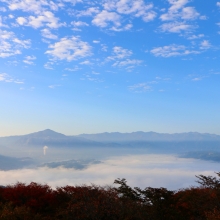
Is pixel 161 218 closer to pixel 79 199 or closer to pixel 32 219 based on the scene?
pixel 79 199

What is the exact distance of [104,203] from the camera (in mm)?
15812

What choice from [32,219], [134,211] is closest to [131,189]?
[134,211]

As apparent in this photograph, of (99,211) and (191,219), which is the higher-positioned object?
(99,211)

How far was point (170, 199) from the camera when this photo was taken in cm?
2069

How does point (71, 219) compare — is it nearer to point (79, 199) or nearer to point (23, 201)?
point (79, 199)

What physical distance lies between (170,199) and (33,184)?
10.1m

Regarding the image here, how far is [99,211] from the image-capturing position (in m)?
15.3

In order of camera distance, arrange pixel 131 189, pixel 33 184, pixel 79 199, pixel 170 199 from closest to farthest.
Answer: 1. pixel 79 199
2. pixel 170 199
3. pixel 33 184
4. pixel 131 189

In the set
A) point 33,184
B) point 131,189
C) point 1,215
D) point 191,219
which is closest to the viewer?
point 1,215

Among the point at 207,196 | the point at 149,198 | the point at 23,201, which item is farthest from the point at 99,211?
the point at 207,196

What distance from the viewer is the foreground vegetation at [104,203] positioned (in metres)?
15.3

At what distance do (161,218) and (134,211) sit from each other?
301cm

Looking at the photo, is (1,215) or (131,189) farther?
(131,189)

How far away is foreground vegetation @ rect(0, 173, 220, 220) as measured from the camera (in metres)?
15.3
